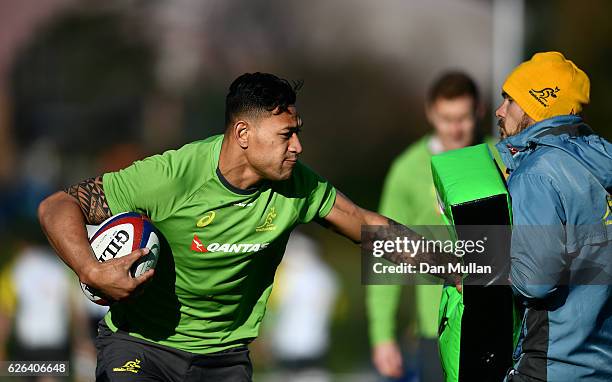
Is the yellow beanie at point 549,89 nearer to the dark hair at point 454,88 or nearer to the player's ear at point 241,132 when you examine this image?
the player's ear at point 241,132

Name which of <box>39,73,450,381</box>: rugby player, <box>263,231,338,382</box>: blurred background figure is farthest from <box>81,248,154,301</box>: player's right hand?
<box>263,231,338,382</box>: blurred background figure

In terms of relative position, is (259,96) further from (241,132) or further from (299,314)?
(299,314)

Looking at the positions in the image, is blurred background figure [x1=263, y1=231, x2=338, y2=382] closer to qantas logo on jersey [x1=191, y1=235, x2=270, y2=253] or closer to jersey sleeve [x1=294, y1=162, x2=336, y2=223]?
jersey sleeve [x1=294, y1=162, x2=336, y2=223]

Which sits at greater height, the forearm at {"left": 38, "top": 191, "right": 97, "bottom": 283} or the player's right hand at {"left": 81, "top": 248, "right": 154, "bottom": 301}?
the forearm at {"left": 38, "top": 191, "right": 97, "bottom": 283}

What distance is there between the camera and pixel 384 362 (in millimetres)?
6988

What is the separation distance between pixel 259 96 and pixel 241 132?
204mm

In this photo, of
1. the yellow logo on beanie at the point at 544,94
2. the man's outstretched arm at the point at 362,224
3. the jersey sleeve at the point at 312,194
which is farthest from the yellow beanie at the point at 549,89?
the jersey sleeve at the point at 312,194

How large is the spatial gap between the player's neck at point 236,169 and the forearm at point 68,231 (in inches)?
30.1

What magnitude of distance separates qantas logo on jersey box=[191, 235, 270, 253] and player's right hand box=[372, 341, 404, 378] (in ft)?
7.27

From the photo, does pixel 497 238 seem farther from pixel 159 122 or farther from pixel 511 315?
pixel 159 122

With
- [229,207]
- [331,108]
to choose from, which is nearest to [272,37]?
[331,108]

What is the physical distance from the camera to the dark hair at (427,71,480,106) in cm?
684

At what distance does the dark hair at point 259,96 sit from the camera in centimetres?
509

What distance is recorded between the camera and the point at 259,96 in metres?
5.11
